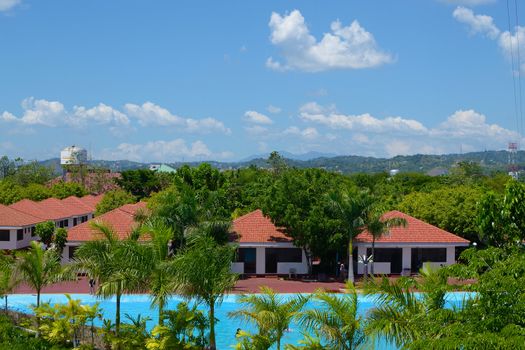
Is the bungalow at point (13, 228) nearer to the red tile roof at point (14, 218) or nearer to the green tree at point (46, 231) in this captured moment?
the red tile roof at point (14, 218)

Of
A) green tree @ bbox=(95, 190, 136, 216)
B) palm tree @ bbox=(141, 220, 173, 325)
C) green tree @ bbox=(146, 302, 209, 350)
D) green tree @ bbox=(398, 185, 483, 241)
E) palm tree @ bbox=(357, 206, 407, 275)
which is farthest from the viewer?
green tree @ bbox=(95, 190, 136, 216)

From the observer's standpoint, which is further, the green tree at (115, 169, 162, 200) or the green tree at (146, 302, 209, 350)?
the green tree at (115, 169, 162, 200)

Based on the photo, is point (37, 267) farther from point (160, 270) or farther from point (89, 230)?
point (89, 230)

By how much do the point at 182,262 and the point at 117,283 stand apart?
8.49 ft

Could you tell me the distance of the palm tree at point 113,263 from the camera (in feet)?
55.5

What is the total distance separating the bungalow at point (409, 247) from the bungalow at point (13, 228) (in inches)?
942

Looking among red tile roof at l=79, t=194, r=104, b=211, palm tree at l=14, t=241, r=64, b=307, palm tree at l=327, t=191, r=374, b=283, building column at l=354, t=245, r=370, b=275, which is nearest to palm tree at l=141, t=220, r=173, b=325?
palm tree at l=14, t=241, r=64, b=307

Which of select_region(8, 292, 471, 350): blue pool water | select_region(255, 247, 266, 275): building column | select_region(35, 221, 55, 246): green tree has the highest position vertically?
select_region(35, 221, 55, 246): green tree

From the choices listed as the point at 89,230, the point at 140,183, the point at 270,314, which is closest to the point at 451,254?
the point at 89,230

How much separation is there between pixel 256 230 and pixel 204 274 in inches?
828

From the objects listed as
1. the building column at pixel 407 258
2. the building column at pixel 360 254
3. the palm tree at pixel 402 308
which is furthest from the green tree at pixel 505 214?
the building column at pixel 407 258

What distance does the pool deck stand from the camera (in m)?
30.7

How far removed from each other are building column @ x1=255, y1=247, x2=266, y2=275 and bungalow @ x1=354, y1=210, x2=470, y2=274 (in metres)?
5.31

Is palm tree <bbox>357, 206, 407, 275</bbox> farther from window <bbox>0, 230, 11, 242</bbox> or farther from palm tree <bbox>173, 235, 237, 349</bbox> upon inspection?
window <bbox>0, 230, 11, 242</bbox>
